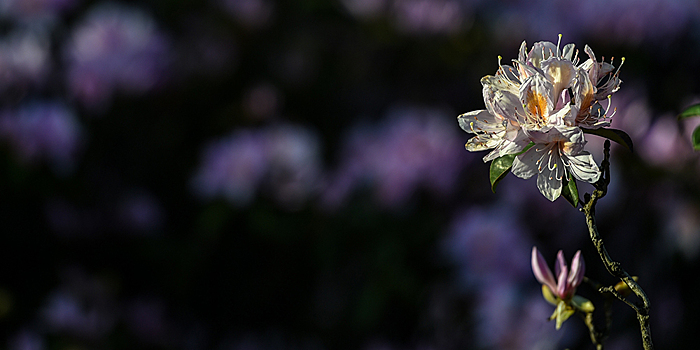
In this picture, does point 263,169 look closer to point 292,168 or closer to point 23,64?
point 292,168

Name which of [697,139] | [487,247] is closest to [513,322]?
[487,247]

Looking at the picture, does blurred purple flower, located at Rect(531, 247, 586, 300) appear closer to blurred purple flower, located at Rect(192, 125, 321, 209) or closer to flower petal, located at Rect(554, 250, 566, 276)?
flower petal, located at Rect(554, 250, 566, 276)

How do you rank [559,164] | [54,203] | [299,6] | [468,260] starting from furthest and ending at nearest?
[299,6] → [54,203] → [468,260] → [559,164]

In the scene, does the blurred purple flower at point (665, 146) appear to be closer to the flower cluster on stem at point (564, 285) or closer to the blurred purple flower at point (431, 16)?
the blurred purple flower at point (431, 16)

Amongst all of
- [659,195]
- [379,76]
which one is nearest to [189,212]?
[379,76]

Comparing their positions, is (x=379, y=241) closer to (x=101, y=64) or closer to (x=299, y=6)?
(x=101, y=64)

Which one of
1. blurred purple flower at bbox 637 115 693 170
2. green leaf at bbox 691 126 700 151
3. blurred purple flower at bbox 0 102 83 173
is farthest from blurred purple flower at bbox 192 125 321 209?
green leaf at bbox 691 126 700 151
